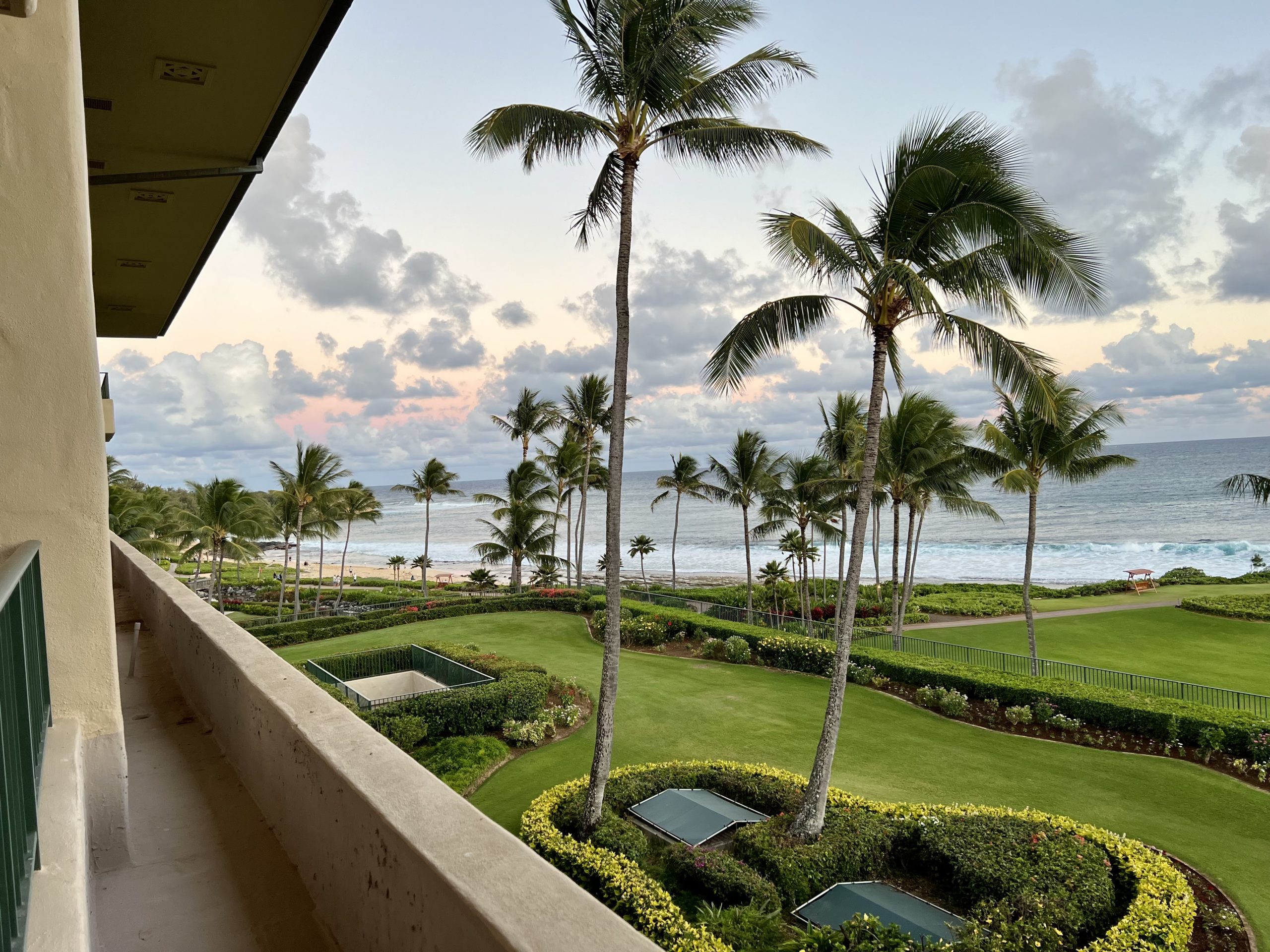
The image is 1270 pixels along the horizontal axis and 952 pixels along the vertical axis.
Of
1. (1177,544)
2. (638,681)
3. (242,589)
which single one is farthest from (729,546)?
(638,681)

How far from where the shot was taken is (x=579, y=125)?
10.3 metres

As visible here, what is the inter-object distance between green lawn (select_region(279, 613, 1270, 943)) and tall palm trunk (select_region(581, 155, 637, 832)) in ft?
6.29

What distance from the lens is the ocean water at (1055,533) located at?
61812 millimetres

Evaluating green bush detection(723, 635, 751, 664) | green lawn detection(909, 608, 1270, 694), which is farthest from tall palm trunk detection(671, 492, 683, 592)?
green bush detection(723, 635, 751, 664)

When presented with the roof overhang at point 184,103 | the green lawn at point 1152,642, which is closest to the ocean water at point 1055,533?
the green lawn at point 1152,642

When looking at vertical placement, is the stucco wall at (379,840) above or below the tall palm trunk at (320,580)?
above

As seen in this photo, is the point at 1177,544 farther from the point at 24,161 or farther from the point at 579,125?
the point at 24,161

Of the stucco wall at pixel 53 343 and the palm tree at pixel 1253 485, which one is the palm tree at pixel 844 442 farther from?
the stucco wall at pixel 53 343

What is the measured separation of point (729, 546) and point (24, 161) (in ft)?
273

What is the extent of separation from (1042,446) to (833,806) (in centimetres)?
1400

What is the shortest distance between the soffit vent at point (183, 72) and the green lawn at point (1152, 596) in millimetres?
35373

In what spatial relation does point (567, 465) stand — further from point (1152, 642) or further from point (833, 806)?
point (833, 806)

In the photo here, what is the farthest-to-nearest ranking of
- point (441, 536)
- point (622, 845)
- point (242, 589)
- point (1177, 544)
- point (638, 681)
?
point (441, 536), point (1177, 544), point (242, 589), point (638, 681), point (622, 845)

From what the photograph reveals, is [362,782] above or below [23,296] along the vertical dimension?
below
